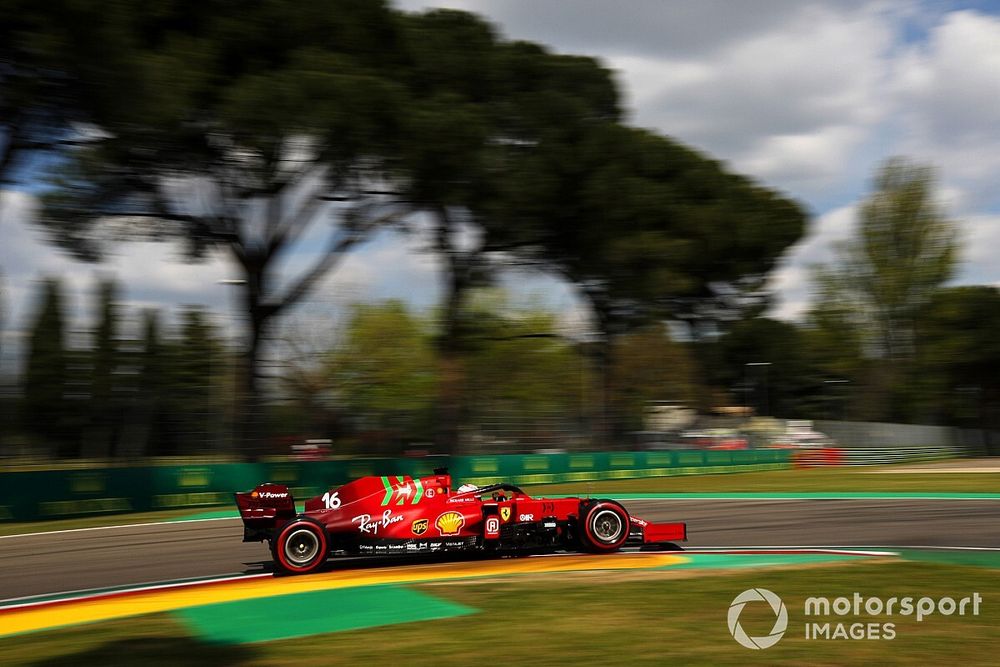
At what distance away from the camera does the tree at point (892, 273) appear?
5209cm

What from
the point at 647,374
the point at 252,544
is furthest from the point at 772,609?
→ the point at 647,374

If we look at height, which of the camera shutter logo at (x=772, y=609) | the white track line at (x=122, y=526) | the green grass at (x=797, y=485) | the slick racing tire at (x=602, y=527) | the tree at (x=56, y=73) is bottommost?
the camera shutter logo at (x=772, y=609)

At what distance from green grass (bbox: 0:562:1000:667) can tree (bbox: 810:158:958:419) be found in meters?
48.0

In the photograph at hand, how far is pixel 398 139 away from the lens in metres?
21.2

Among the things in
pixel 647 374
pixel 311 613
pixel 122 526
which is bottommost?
pixel 311 613

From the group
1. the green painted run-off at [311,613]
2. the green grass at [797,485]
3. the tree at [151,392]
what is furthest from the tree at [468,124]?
the green painted run-off at [311,613]

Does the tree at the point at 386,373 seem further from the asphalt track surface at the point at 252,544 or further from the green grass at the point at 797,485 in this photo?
the asphalt track surface at the point at 252,544

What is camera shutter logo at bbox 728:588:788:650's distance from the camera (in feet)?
19.7

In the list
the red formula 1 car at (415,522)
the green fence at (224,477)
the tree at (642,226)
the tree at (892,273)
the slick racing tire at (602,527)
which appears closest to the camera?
the red formula 1 car at (415,522)

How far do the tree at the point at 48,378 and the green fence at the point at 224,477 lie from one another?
11.7 feet

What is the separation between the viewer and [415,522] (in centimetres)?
980

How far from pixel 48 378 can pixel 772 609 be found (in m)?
35.2

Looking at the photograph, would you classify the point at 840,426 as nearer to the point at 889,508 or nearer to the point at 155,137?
the point at 889,508

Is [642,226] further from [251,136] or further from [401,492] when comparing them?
[401,492]
